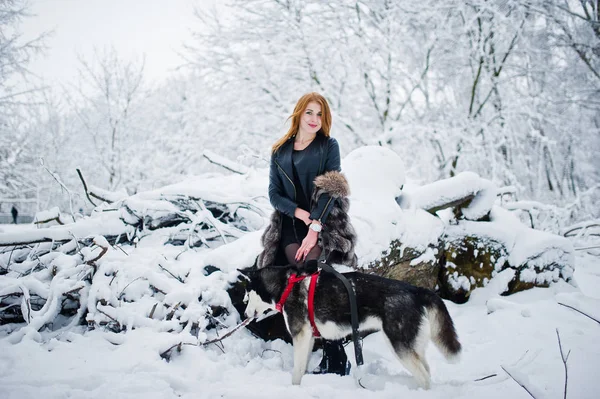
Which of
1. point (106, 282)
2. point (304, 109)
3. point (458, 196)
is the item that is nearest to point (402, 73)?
point (458, 196)

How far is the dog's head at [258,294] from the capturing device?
7.72ft

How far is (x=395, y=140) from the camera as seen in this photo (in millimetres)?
8219

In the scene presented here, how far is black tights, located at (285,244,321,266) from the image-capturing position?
2262mm

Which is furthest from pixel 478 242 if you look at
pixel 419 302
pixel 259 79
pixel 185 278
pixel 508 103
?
pixel 259 79

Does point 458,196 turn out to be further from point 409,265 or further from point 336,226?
point 336,226

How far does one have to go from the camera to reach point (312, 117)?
2.28m

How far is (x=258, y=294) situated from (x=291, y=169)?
3.67 feet

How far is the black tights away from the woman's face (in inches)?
38.6

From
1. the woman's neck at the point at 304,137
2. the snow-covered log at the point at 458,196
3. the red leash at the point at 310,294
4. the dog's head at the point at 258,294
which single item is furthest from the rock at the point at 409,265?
the woman's neck at the point at 304,137

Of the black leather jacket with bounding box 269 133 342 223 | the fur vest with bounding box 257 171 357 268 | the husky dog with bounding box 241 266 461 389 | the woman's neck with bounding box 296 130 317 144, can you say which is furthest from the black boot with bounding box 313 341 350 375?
the woman's neck with bounding box 296 130 317 144

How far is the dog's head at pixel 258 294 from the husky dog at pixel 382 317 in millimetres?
201

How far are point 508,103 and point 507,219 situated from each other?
522cm

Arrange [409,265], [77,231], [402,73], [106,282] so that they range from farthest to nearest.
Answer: [402,73] < [409,265] < [77,231] < [106,282]

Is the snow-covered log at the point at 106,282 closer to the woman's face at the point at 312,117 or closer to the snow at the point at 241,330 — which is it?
the snow at the point at 241,330
